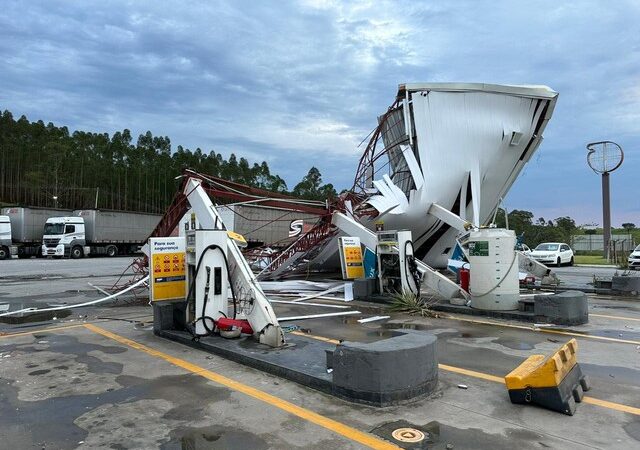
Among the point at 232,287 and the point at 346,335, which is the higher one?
the point at 232,287

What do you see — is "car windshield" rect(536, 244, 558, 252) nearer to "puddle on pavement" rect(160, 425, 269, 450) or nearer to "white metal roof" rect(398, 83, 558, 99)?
"white metal roof" rect(398, 83, 558, 99)

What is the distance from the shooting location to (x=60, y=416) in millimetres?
4586

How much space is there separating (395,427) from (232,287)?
4.42 meters

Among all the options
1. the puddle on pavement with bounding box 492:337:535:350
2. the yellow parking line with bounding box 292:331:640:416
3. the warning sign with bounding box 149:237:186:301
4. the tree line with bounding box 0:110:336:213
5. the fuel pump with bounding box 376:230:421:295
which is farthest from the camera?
the tree line with bounding box 0:110:336:213

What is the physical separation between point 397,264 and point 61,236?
106 ft

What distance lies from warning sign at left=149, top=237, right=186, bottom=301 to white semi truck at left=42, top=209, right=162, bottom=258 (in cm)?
2958

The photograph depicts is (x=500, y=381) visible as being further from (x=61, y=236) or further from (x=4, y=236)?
(x=4, y=236)

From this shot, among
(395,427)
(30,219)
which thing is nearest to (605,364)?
(395,427)

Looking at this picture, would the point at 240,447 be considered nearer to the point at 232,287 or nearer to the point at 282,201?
the point at 232,287

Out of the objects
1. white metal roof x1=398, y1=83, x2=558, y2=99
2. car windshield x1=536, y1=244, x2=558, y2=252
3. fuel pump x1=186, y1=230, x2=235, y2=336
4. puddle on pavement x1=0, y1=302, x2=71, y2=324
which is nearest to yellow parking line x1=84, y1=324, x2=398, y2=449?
fuel pump x1=186, y1=230, x2=235, y2=336

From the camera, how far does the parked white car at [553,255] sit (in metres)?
29.4

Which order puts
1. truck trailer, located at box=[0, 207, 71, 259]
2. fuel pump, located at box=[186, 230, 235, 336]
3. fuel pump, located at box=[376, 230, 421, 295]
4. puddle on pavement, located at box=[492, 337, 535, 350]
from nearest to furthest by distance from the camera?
1. puddle on pavement, located at box=[492, 337, 535, 350]
2. fuel pump, located at box=[186, 230, 235, 336]
3. fuel pump, located at box=[376, 230, 421, 295]
4. truck trailer, located at box=[0, 207, 71, 259]

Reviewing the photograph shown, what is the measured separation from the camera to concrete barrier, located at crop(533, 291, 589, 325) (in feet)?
30.0

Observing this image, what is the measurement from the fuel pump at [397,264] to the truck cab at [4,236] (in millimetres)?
33929
